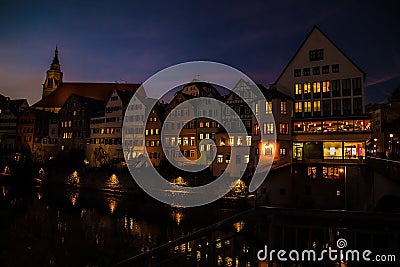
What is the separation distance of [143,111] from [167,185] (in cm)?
1342

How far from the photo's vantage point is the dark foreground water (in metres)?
16.4

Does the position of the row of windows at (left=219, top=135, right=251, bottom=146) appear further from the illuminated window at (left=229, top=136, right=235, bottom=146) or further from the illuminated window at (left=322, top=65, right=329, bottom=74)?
the illuminated window at (left=322, top=65, right=329, bottom=74)

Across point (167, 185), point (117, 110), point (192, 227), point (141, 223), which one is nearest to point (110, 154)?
point (117, 110)

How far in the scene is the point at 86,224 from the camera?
81.6 feet

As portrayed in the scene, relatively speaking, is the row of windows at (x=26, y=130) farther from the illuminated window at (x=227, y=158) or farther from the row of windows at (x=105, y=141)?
the illuminated window at (x=227, y=158)

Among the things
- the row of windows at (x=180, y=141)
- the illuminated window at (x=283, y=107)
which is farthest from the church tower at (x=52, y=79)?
the illuminated window at (x=283, y=107)

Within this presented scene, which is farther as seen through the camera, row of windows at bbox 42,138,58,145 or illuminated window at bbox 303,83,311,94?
row of windows at bbox 42,138,58,145

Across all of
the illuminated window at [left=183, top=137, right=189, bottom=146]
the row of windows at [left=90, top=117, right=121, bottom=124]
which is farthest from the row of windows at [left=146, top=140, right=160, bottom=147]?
the row of windows at [left=90, top=117, right=121, bottom=124]

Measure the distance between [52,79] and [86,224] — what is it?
75133 mm

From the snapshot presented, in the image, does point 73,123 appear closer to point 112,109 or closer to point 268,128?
point 112,109

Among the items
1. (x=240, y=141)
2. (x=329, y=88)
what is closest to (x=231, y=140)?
(x=240, y=141)

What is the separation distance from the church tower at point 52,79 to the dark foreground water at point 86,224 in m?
52.9

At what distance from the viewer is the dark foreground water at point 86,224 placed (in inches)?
645

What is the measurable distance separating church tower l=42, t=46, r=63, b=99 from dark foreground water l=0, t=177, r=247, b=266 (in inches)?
2085
